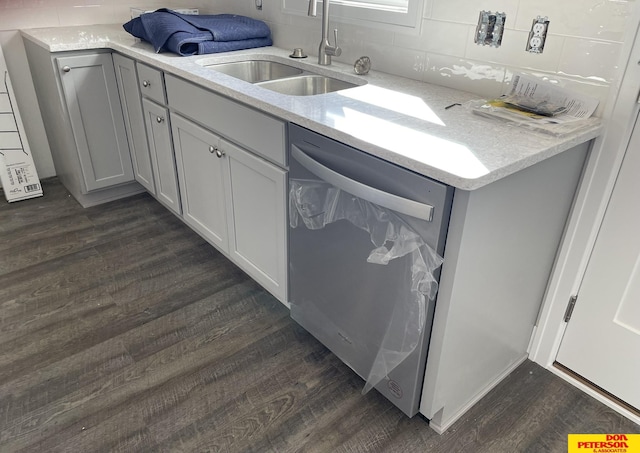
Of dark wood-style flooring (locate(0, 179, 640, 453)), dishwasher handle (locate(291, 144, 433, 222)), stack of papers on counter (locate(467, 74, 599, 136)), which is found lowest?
dark wood-style flooring (locate(0, 179, 640, 453))

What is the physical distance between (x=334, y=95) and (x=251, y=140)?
339 millimetres

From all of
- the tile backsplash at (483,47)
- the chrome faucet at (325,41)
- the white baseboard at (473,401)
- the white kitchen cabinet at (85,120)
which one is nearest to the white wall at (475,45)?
the tile backsplash at (483,47)

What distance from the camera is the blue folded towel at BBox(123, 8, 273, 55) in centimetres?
219

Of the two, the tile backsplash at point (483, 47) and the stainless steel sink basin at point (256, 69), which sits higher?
the tile backsplash at point (483, 47)

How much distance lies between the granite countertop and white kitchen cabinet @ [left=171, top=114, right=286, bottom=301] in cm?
23

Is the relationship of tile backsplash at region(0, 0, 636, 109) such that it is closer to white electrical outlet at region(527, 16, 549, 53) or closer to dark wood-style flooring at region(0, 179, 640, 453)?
white electrical outlet at region(527, 16, 549, 53)

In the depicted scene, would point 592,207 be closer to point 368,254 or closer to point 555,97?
point 555,97

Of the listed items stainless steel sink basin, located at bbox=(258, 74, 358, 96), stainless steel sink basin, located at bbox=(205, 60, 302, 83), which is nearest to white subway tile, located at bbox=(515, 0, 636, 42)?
stainless steel sink basin, located at bbox=(258, 74, 358, 96)

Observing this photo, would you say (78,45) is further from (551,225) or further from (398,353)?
(551,225)

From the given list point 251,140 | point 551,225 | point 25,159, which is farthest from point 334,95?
point 25,159

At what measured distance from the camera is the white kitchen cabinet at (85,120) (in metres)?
2.47

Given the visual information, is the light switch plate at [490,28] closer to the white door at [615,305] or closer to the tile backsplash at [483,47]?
the tile backsplash at [483,47]

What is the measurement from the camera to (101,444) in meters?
1.46

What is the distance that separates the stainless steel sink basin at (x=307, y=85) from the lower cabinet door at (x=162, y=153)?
0.59 m
